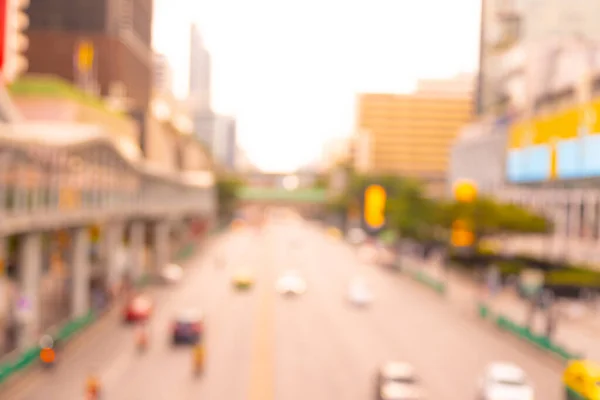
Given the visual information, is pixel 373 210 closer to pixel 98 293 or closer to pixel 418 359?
pixel 98 293

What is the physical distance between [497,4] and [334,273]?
66571 mm

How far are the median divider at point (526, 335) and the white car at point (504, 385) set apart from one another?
897 centimetres

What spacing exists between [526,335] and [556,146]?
42.7 meters

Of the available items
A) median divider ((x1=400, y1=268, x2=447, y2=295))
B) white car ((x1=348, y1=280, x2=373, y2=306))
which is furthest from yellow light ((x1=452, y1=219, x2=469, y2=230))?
white car ((x1=348, y1=280, x2=373, y2=306))

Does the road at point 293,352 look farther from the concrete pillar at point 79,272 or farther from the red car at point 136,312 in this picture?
the concrete pillar at point 79,272

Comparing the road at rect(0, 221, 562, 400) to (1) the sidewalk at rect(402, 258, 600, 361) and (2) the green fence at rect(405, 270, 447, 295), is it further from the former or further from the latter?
(1) the sidewalk at rect(402, 258, 600, 361)

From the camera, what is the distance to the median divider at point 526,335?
38250 mm

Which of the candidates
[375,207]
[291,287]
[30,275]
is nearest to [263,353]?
[30,275]

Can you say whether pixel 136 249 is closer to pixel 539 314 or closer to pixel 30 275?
pixel 30 275

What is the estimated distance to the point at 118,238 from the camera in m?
59.4

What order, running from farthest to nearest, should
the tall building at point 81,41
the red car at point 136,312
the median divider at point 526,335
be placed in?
1. the tall building at point 81,41
2. the red car at point 136,312
3. the median divider at point 526,335

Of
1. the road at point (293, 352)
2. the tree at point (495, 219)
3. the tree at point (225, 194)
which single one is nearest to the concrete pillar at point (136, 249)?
the road at point (293, 352)

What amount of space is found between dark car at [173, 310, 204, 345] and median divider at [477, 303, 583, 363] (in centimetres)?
1807

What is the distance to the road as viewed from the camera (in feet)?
105
